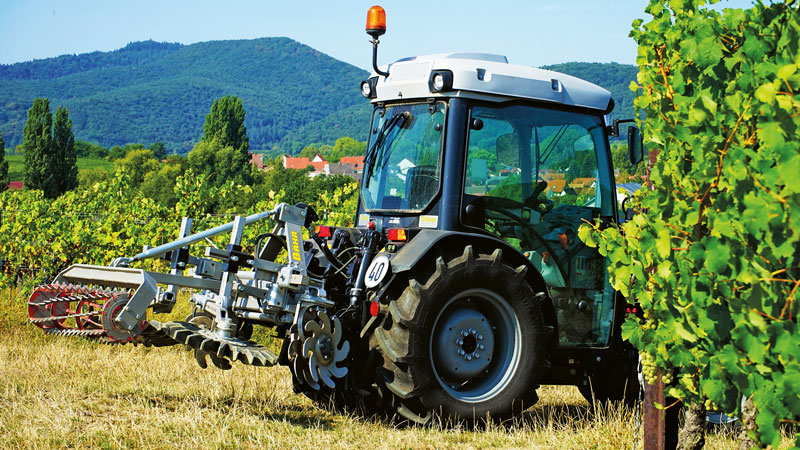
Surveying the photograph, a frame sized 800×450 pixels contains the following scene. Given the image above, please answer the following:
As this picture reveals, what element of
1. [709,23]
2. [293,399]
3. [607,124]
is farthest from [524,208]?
[709,23]

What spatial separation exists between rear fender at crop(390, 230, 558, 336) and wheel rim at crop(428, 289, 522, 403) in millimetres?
277

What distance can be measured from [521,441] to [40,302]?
3.39 metres

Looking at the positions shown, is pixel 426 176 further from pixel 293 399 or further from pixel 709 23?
pixel 709 23

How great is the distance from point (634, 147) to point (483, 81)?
1231 millimetres

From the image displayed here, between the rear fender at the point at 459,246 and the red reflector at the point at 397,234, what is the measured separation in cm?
7

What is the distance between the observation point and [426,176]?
5754 mm

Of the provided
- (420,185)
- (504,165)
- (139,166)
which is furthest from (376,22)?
(139,166)

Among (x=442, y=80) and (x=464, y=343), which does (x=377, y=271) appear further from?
(x=442, y=80)

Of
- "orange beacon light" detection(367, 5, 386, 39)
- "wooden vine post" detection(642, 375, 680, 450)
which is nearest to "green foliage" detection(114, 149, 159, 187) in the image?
"orange beacon light" detection(367, 5, 386, 39)

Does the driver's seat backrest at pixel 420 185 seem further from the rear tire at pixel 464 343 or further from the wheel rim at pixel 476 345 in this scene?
the wheel rim at pixel 476 345

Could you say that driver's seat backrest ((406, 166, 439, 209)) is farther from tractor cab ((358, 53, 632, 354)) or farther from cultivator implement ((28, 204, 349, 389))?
cultivator implement ((28, 204, 349, 389))

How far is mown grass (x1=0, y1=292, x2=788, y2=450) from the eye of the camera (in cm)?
480

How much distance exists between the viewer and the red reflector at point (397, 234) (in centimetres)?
555

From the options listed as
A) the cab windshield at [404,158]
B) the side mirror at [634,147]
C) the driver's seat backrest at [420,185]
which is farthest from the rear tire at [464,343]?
the side mirror at [634,147]
